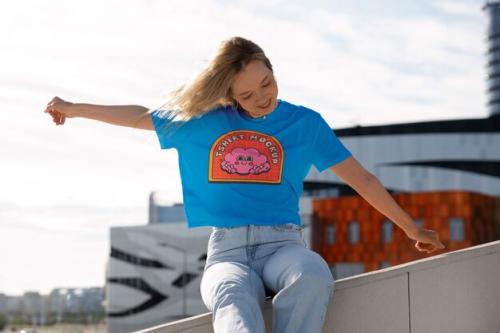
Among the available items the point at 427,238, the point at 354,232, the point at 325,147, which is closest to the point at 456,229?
the point at 354,232

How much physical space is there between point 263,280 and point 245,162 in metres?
0.48

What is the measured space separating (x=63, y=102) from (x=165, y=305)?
48.1 m

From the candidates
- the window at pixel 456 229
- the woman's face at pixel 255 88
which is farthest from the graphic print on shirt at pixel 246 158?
the window at pixel 456 229

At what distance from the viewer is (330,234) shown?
4194 centimetres

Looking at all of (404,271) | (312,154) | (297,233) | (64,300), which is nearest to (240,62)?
(312,154)

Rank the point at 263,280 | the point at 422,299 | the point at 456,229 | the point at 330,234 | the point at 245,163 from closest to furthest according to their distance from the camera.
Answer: the point at 263,280 → the point at 245,163 → the point at 422,299 → the point at 456,229 → the point at 330,234

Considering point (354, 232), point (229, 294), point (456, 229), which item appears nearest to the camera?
point (229, 294)

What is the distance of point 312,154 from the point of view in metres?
3.34

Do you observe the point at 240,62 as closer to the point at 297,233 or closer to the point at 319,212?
the point at 297,233

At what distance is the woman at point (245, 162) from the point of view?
9.88ft

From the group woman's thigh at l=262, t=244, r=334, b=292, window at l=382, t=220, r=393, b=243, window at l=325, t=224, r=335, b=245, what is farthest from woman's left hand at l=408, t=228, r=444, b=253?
window at l=325, t=224, r=335, b=245

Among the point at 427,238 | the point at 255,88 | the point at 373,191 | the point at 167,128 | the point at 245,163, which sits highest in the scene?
the point at 255,88

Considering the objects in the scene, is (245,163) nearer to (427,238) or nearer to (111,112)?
(111,112)

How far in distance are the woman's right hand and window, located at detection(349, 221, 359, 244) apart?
37737mm
